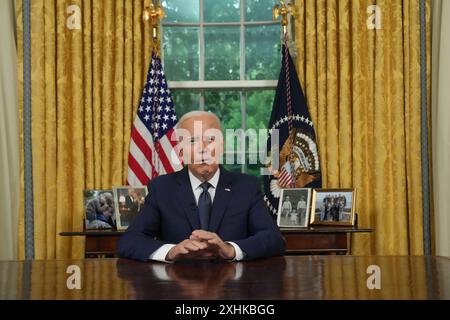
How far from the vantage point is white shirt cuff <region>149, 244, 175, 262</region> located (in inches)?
108

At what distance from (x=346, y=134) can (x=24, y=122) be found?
2527mm

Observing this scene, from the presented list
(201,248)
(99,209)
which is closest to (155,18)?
(99,209)

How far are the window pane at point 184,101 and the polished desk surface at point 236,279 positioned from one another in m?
3.03

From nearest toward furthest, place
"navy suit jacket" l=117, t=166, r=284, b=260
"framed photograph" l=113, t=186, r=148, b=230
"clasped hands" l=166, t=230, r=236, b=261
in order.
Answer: "clasped hands" l=166, t=230, r=236, b=261
"navy suit jacket" l=117, t=166, r=284, b=260
"framed photograph" l=113, t=186, r=148, b=230

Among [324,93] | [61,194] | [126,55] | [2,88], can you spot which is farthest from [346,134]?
[2,88]

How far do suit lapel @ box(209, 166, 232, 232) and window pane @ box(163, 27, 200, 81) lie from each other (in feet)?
8.70

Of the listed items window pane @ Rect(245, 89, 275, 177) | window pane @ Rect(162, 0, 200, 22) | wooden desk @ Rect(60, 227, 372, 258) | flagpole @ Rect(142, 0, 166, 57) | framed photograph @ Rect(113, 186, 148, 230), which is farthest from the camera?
window pane @ Rect(162, 0, 200, 22)

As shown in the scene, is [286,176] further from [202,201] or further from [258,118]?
[202,201]

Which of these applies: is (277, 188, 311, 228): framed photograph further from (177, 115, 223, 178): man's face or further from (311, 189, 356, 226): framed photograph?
(177, 115, 223, 178): man's face

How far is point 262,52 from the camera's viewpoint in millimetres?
5750

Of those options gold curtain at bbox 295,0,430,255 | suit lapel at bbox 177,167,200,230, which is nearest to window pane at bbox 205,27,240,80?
gold curtain at bbox 295,0,430,255

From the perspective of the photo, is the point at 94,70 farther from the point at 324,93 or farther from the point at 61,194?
the point at 324,93

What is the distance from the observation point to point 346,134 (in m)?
5.27
